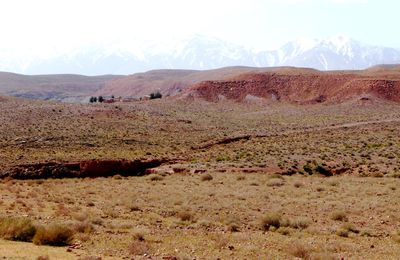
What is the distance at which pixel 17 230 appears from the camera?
13.4 meters

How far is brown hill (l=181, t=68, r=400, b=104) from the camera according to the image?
82000 millimetres

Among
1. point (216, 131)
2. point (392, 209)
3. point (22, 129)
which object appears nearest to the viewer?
point (392, 209)

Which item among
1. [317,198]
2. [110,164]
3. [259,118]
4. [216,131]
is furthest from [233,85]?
[317,198]

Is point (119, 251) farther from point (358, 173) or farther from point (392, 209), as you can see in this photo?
point (358, 173)

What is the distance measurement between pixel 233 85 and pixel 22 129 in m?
52.5

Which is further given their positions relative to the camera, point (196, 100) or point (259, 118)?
point (196, 100)

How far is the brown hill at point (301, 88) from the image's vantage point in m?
82.0

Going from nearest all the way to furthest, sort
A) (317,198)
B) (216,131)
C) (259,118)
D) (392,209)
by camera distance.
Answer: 1. (392,209)
2. (317,198)
3. (216,131)
4. (259,118)

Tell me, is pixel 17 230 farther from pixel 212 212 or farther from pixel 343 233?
pixel 343 233

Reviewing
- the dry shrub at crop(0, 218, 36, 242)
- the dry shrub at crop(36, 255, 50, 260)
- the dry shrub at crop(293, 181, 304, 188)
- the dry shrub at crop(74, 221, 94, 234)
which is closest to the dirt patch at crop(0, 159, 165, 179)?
the dry shrub at crop(293, 181, 304, 188)

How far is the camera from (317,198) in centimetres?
2211

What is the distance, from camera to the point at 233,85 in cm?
9344

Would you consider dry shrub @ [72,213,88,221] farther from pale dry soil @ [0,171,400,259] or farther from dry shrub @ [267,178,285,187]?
dry shrub @ [267,178,285,187]

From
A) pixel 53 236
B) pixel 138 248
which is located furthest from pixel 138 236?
pixel 53 236
